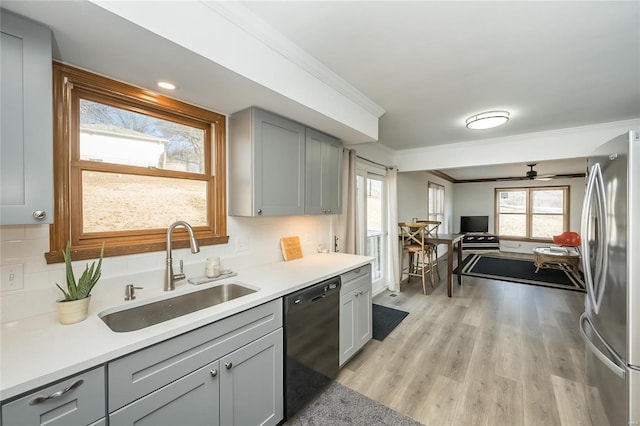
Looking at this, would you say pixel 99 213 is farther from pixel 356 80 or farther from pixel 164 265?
pixel 356 80

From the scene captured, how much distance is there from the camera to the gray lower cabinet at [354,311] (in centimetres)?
223

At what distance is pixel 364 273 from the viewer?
251cm

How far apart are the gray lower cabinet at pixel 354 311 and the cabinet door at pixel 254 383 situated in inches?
29.8

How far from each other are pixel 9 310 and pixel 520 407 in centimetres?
314

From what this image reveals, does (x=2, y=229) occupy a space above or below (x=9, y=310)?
above

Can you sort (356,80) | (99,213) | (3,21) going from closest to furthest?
1. (3,21)
2. (99,213)
3. (356,80)

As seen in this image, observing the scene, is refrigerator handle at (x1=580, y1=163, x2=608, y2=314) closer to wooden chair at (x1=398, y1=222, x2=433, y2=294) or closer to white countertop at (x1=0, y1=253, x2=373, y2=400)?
white countertop at (x1=0, y1=253, x2=373, y2=400)

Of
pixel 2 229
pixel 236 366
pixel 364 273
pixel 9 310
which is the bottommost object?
pixel 236 366

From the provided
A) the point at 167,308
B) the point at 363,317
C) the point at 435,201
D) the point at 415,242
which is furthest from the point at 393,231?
the point at 167,308

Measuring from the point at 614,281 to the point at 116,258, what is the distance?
288 centimetres

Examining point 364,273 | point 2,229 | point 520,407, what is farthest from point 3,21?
point 520,407

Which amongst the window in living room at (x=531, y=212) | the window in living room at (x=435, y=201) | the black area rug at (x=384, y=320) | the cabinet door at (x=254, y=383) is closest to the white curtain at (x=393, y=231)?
the black area rug at (x=384, y=320)

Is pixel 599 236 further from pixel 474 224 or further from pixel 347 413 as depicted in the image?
pixel 474 224

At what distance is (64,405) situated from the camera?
86 cm
